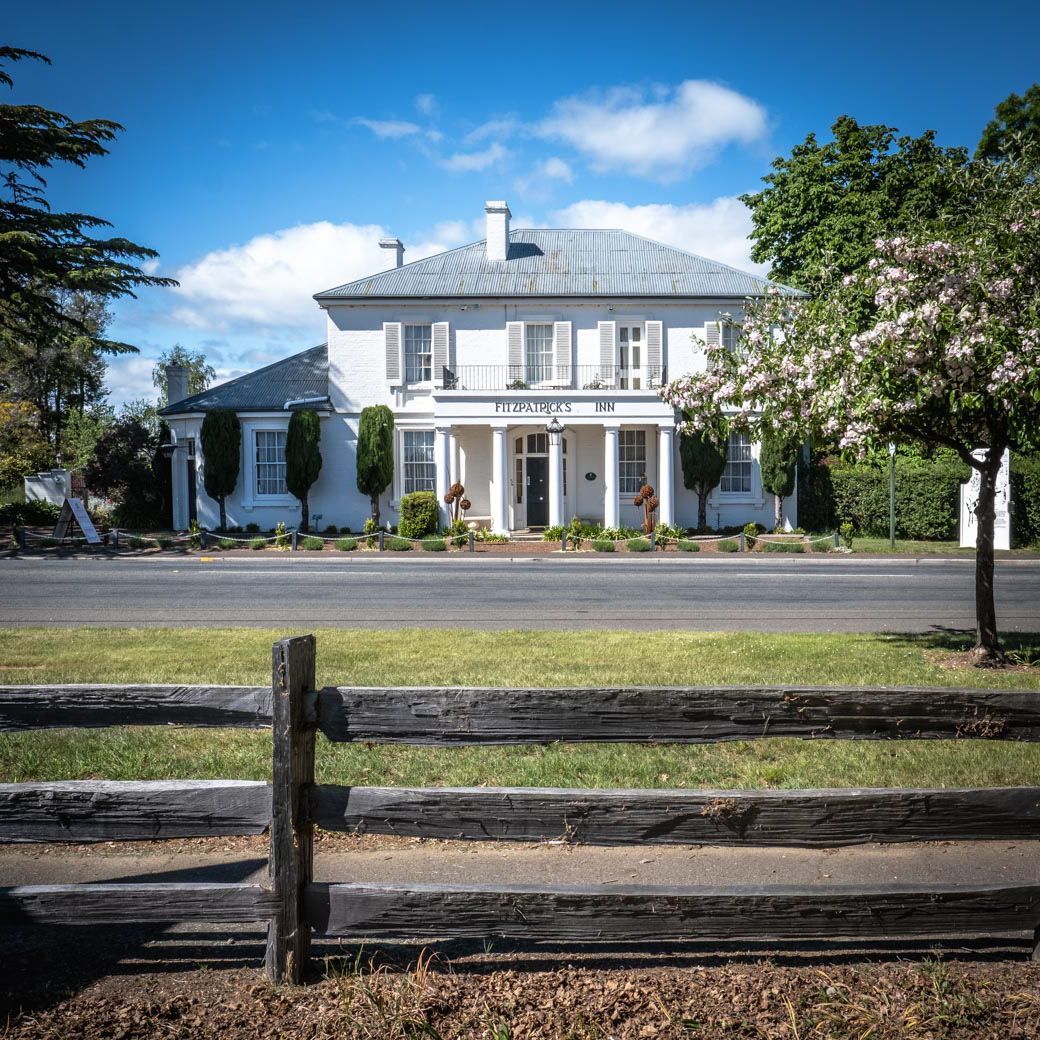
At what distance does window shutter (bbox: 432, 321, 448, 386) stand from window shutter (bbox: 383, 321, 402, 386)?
47.6 inches

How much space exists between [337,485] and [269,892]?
1187 inches

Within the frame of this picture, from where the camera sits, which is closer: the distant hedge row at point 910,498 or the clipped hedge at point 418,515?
the distant hedge row at point 910,498

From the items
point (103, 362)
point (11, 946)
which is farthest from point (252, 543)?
point (103, 362)

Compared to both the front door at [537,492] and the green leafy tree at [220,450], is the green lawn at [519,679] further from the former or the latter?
the front door at [537,492]

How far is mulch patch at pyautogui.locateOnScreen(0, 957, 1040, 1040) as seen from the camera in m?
3.49

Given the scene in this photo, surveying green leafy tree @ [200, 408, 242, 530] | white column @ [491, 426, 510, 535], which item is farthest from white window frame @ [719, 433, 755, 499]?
green leafy tree @ [200, 408, 242, 530]

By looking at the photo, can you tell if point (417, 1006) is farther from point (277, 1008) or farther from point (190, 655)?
point (190, 655)

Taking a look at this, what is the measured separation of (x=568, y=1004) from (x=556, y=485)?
88.5ft

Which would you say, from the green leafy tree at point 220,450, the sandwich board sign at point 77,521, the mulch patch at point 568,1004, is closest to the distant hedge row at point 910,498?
the green leafy tree at point 220,450

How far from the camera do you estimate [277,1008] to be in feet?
12.0

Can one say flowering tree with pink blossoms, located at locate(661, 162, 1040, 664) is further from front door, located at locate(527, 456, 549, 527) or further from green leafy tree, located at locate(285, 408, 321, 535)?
green leafy tree, located at locate(285, 408, 321, 535)

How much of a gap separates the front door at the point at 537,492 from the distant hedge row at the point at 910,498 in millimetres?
8802

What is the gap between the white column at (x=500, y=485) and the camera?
3089 centimetres

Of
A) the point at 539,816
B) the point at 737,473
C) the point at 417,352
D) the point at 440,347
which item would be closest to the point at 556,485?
the point at 440,347
